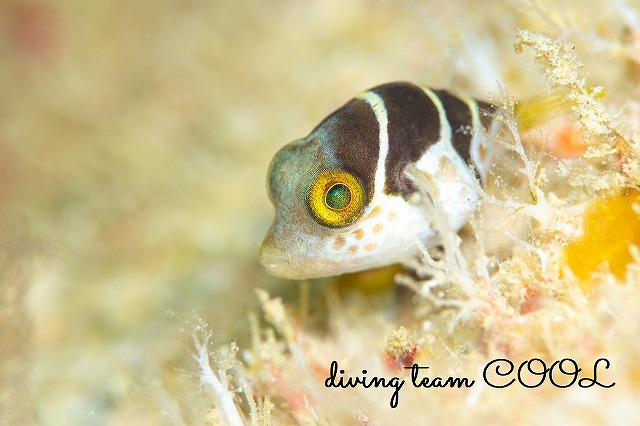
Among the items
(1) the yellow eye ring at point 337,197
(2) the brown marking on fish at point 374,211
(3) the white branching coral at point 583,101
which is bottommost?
(2) the brown marking on fish at point 374,211

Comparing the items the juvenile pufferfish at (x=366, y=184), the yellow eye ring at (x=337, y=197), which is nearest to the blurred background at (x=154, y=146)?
the juvenile pufferfish at (x=366, y=184)

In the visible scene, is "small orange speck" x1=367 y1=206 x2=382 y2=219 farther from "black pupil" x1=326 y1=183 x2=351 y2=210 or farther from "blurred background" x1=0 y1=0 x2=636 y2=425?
"blurred background" x1=0 y1=0 x2=636 y2=425

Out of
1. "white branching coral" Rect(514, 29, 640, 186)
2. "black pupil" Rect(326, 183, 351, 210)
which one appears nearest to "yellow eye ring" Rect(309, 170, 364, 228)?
"black pupil" Rect(326, 183, 351, 210)

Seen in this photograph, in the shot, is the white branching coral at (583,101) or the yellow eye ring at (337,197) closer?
the white branching coral at (583,101)

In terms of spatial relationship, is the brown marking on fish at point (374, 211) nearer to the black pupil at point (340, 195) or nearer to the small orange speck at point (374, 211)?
the small orange speck at point (374, 211)

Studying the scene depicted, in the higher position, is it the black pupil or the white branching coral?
the white branching coral

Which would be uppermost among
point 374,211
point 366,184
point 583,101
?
point 583,101

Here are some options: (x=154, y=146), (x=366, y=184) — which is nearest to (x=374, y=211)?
(x=366, y=184)

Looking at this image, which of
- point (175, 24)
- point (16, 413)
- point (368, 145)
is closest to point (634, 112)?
point (368, 145)

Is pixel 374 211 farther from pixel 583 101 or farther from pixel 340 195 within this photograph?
pixel 583 101
